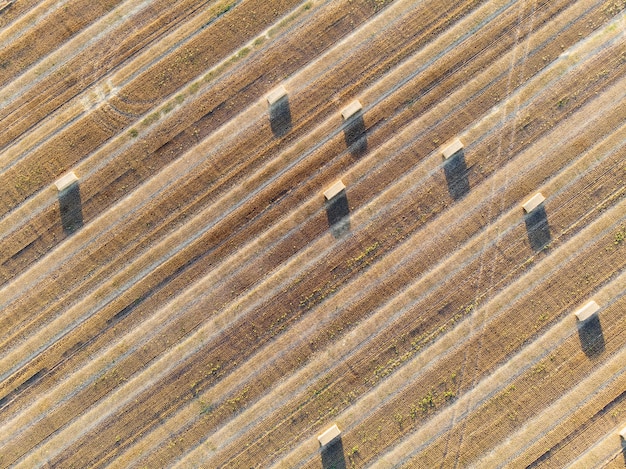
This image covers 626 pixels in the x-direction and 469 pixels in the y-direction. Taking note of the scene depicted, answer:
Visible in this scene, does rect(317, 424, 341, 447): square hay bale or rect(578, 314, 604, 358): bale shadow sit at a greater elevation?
rect(317, 424, 341, 447): square hay bale

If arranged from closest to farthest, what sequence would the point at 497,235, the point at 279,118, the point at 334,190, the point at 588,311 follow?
the point at 588,311, the point at 334,190, the point at 497,235, the point at 279,118

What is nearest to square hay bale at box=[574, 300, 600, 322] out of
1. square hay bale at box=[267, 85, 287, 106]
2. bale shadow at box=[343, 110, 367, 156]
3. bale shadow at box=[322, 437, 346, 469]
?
bale shadow at box=[343, 110, 367, 156]

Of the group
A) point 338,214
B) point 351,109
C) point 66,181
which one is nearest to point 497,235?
point 338,214

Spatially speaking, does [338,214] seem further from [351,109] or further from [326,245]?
[351,109]

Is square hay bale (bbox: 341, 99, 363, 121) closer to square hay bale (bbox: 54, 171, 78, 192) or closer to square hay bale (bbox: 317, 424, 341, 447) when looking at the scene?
square hay bale (bbox: 54, 171, 78, 192)

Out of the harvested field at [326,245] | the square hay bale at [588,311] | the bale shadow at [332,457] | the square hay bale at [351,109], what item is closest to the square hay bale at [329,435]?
the bale shadow at [332,457]

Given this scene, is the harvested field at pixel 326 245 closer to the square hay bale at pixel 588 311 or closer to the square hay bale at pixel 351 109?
the square hay bale at pixel 588 311

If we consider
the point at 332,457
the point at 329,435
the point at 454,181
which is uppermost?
the point at 454,181
